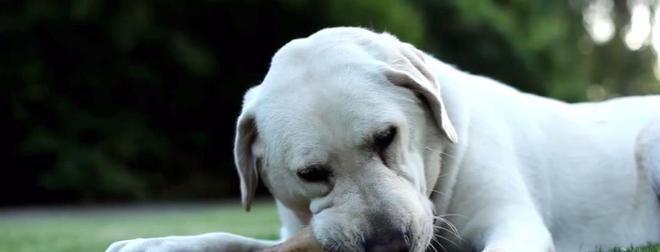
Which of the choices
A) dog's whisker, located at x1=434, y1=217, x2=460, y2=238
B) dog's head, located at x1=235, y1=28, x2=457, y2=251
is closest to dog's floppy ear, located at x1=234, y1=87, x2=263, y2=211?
dog's head, located at x1=235, y1=28, x2=457, y2=251

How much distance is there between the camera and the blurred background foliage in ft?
46.4

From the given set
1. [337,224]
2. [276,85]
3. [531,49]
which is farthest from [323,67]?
[531,49]

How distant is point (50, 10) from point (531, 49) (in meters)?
8.01

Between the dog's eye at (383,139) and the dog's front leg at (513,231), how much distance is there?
0.51 m

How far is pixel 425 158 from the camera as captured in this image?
12.0ft

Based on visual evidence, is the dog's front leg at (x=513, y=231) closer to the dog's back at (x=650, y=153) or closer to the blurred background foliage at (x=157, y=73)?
the dog's back at (x=650, y=153)

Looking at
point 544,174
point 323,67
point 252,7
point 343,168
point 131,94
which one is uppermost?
point 323,67

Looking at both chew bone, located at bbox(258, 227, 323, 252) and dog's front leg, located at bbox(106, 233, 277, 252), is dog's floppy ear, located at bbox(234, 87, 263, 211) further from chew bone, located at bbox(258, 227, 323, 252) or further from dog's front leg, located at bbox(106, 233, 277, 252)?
chew bone, located at bbox(258, 227, 323, 252)

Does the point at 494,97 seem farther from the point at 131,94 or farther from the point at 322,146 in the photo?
the point at 131,94

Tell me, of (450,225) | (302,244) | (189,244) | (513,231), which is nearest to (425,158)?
(450,225)

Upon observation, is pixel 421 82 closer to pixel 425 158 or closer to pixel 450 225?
pixel 425 158

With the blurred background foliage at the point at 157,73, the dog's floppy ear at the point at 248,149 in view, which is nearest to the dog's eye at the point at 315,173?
the dog's floppy ear at the point at 248,149

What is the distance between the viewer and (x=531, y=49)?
56.4 feet

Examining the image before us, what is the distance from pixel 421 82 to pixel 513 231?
634 millimetres
